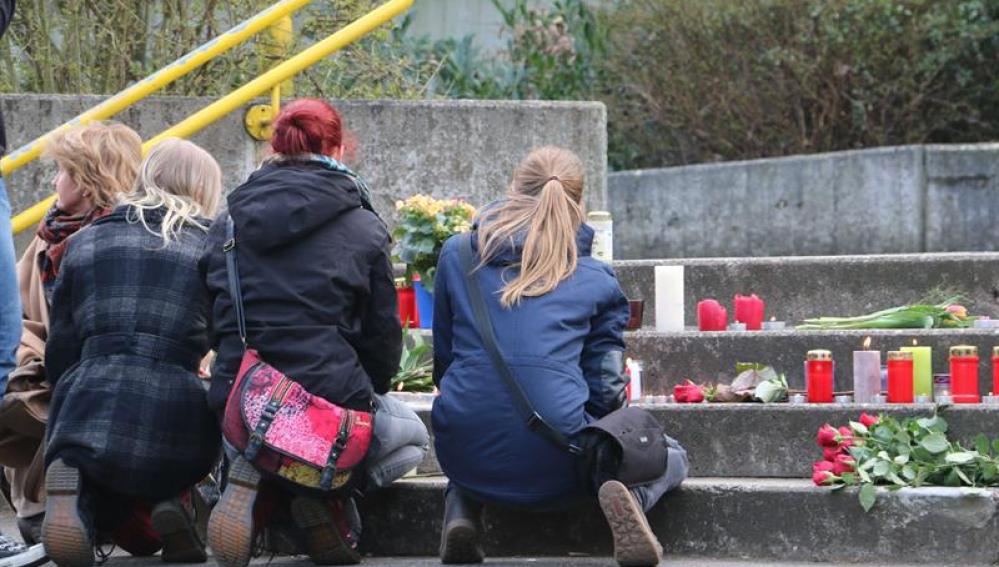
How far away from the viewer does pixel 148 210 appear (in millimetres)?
5605

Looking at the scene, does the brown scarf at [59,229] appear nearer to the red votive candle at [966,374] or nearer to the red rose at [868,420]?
the red rose at [868,420]

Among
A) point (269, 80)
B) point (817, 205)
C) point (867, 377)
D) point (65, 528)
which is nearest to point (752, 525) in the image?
point (867, 377)

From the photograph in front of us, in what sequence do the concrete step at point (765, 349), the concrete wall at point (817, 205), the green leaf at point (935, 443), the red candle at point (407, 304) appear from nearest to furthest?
1. the green leaf at point (935, 443)
2. the concrete step at point (765, 349)
3. the red candle at point (407, 304)
4. the concrete wall at point (817, 205)

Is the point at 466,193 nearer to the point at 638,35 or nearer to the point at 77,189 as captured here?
the point at 77,189

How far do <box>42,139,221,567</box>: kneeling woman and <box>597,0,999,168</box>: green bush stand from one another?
5.55m

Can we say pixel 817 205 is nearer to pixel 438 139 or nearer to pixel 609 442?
pixel 438 139

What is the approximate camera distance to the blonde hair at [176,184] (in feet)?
18.5

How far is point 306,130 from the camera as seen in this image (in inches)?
216

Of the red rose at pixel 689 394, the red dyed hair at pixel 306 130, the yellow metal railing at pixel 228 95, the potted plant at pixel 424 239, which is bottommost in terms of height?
the red rose at pixel 689 394

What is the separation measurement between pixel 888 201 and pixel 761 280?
2173 millimetres

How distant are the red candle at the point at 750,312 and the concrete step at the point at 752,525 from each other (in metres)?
1.00

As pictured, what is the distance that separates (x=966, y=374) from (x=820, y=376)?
0.48 m

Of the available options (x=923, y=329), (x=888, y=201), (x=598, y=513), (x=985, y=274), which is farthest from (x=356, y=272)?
(x=888, y=201)

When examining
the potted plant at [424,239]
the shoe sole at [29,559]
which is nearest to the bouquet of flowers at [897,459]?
the potted plant at [424,239]
